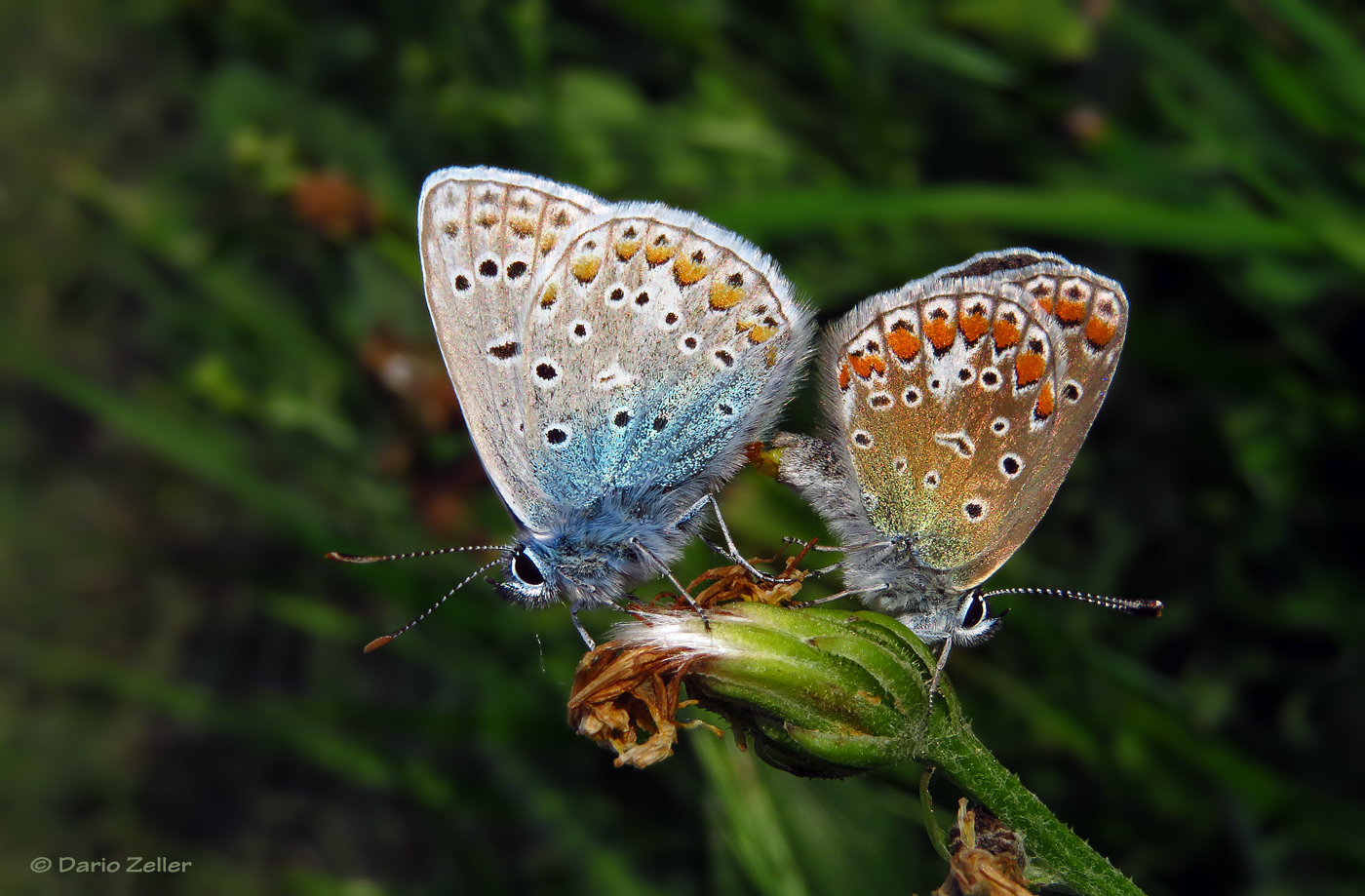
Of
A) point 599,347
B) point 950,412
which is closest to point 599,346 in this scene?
point 599,347

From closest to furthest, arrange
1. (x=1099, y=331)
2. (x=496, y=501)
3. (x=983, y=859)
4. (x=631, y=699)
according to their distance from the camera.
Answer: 1. (x=983, y=859)
2. (x=631, y=699)
3. (x=1099, y=331)
4. (x=496, y=501)

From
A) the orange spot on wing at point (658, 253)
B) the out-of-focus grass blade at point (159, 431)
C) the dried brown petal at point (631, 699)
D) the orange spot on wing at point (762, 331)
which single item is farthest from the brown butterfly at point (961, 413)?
the out-of-focus grass blade at point (159, 431)

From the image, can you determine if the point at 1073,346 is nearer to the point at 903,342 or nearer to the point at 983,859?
the point at 903,342

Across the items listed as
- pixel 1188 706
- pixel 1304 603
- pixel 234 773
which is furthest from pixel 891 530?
pixel 234 773

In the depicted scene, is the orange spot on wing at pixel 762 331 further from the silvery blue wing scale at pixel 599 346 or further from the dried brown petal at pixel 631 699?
the dried brown petal at pixel 631 699

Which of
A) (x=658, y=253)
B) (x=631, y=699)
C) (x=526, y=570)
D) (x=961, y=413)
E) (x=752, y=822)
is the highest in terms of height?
(x=658, y=253)

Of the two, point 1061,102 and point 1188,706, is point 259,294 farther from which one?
point 1188,706

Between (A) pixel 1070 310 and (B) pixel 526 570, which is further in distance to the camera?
(B) pixel 526 570
